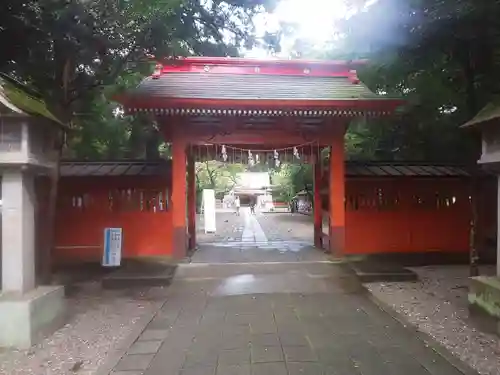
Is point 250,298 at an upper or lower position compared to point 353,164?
lower

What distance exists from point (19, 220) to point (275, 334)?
11.1ft

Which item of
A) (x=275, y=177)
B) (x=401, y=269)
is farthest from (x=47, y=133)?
(x=275, y=177)

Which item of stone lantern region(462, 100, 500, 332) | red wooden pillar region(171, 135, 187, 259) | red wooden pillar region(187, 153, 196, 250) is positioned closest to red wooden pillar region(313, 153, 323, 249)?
red wooden pillar region(187, 153, 196, 250)

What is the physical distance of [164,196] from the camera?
11719 millimetres

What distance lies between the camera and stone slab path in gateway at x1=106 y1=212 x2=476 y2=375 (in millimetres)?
4609

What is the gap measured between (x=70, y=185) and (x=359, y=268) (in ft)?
24.3

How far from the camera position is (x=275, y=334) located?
564 cm

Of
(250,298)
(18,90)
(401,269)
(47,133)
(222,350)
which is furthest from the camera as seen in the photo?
(401,269)

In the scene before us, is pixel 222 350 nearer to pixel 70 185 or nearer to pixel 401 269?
pixel 401 269

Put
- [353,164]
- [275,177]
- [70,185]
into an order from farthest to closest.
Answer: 1. [275,177]
2. [353,164]
3. [70,185]

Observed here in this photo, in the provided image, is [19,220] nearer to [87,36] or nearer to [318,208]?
[87,36]

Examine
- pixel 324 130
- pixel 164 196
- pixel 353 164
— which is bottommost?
pixel 164 196

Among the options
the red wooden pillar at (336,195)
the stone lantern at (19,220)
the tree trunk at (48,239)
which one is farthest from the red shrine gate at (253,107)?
the stone lantern at (19,220)

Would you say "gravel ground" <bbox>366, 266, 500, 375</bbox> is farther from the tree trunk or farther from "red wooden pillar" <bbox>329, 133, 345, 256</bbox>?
the tree trunk
